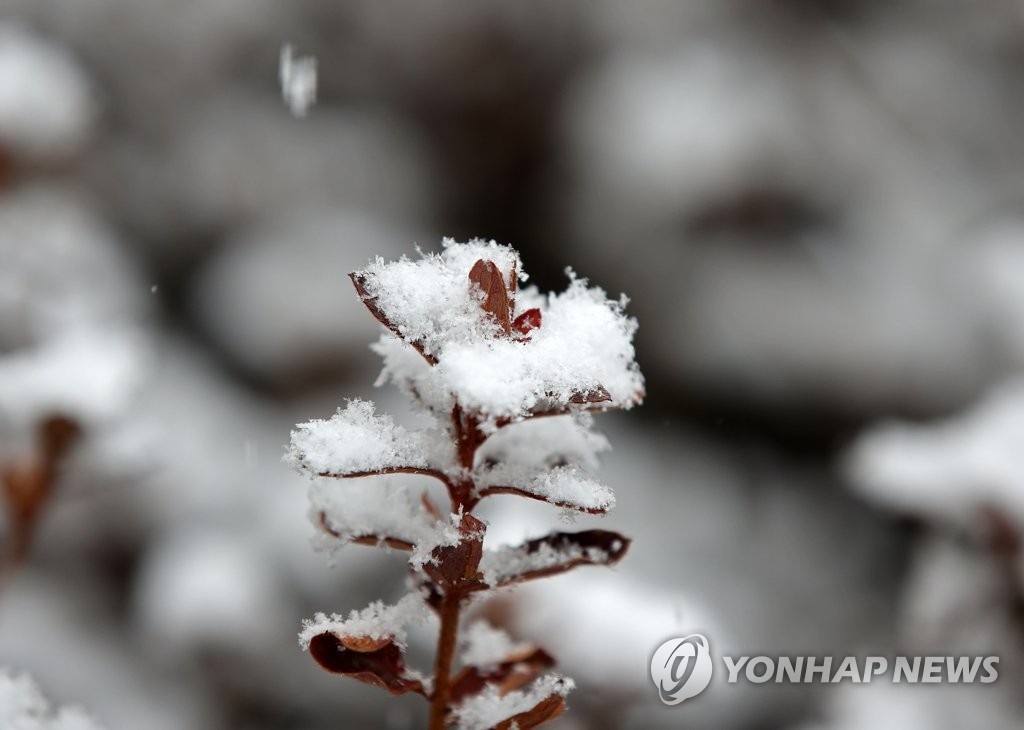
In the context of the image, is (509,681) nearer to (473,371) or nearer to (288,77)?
(473,371)

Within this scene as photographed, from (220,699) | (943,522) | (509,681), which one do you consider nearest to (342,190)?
(220,699)

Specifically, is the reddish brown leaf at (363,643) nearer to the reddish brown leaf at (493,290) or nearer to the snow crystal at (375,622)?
the snow crystal at (375,622)

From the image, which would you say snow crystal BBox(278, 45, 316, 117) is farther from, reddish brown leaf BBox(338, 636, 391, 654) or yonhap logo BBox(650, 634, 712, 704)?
reddish brown leaf BBox(338, 636, 391, 654)

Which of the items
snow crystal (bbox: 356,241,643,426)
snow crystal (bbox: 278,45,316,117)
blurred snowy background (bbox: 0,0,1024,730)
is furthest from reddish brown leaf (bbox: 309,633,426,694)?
snow crystal (bbox: 278,45,316,117)

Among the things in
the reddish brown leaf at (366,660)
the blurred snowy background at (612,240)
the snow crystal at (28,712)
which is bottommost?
the snow crystal at (28,712)

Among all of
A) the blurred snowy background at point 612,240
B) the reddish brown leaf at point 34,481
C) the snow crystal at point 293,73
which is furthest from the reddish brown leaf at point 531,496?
the snow crystal at point 293,73
